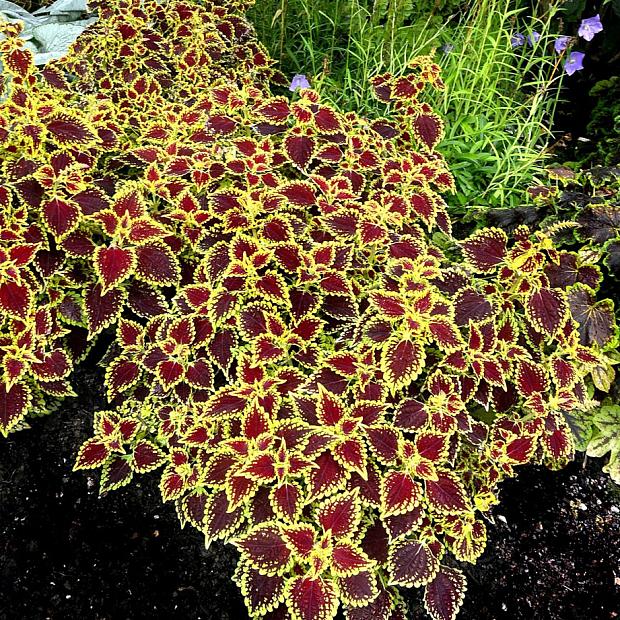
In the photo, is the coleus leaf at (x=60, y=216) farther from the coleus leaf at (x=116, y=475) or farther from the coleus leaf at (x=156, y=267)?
the coleus leaf at (x=116, y=475)

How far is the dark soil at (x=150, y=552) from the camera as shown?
1.62 meters

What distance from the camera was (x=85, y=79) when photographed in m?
2.39

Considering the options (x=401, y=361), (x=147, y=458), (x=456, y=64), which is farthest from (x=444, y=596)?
(x=456, y=64)

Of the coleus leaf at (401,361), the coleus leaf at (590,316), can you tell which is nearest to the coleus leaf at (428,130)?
the coleus leaf at (590,316)

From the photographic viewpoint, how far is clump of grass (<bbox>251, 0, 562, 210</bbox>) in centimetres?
264

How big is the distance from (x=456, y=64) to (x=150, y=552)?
2341 mm

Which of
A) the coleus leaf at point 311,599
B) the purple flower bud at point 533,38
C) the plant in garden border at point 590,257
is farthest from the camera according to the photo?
the purple flower bud at point 533,38

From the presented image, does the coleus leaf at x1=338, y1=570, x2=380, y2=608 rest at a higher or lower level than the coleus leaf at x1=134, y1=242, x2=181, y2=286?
lower

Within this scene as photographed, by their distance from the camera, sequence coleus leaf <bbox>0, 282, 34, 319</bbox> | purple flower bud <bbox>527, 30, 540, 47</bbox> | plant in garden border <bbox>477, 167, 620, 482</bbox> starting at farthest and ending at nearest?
purple flower bud <bbox>527, 30, 540, 47</bbox>
plant in garden border <bbox>477, 167, 620, 482</bbox>
coleus leaf <bbox>0, 282, 34, 319</bbox>

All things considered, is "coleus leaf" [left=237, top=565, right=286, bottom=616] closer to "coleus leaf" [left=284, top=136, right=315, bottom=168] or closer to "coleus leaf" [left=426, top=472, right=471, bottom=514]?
"coleus leaf" [left=426, top=472, right=471, bottom=514]

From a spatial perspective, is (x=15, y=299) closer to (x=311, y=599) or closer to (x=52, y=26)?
(x=311, y=599)

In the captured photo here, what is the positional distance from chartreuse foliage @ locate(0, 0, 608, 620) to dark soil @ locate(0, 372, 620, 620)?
0.16m

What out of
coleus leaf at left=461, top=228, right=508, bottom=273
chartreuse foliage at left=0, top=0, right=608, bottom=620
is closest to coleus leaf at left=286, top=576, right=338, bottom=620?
chartreuse foliage at left=0, top=0, right=608, bottom=620

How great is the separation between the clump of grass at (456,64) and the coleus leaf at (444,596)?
A: 5.05 feet
